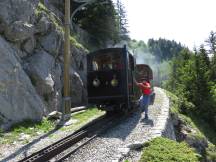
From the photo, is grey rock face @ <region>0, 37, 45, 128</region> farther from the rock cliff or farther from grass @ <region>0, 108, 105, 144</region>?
grass @ <region>0, 108, 105, 144</region>

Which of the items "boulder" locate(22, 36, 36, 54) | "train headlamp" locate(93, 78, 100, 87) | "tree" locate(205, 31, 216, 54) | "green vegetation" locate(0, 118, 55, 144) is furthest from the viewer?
"tree" locate(205, 31, 216, 54)

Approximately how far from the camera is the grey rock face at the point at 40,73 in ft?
61.1

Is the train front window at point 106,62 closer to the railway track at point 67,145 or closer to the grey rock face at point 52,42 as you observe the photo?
the railway track at point 67,145

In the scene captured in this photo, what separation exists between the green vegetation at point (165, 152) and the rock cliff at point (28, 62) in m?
6.30

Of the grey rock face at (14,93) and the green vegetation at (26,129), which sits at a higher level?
the grey rock face at (14,93)

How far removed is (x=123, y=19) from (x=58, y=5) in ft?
198

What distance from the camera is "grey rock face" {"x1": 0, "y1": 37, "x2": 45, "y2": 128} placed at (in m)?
15.0

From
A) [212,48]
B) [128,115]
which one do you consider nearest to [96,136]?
[128,115]

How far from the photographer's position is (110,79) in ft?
58.5

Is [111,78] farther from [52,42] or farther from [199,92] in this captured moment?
[199,92]

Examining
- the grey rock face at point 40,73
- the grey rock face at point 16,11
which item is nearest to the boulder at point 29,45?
the grey rock face at point 40,73

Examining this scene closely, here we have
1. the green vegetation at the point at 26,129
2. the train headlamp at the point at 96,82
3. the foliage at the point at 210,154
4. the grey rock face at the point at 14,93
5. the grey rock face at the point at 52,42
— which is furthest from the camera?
the grey rock face at the point at 52,42

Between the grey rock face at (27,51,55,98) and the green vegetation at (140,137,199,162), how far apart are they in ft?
29.4

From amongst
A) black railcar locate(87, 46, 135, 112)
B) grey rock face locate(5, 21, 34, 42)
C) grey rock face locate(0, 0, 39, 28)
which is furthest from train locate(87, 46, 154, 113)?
grey rock face locate(0, 0, 39, 28)
